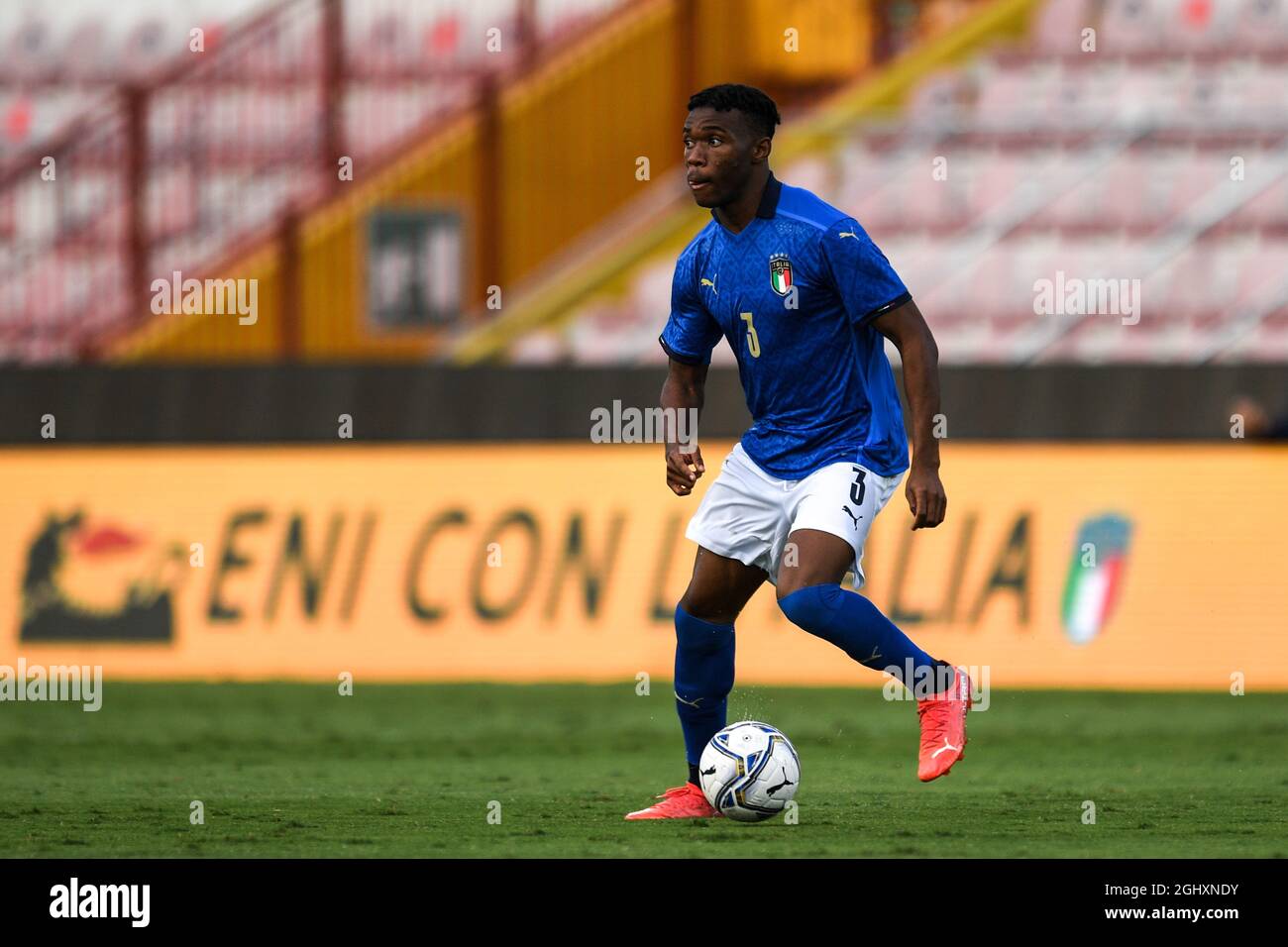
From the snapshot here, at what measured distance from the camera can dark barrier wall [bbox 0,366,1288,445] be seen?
1154cm

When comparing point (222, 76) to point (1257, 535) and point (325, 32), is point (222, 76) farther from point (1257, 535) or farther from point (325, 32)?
point (1257, 535)

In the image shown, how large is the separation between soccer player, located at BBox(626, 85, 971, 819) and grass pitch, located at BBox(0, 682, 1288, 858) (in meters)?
0.47

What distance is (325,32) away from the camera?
14750 millimetres

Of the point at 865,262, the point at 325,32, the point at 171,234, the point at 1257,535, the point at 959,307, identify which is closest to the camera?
the point at 865,262

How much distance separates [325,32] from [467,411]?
395cm

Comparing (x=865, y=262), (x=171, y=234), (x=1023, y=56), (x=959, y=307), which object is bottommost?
(x=865, y=262)

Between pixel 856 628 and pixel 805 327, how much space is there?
2.96ft

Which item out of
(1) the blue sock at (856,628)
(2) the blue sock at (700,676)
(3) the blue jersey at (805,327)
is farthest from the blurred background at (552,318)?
(1) the blue sock at (856,628)

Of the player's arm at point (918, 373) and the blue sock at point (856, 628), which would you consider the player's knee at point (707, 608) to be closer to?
the blue sock at point (856, 628)

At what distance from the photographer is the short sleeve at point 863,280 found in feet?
21.2

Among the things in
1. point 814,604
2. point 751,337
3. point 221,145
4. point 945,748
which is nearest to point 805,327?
point 751,337

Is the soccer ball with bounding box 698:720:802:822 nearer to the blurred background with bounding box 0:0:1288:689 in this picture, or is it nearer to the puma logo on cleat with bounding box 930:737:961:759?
the puma logo on cleat with bounding box 930:737:961:759

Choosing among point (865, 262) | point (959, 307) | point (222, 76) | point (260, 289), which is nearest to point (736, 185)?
point (865, 262)

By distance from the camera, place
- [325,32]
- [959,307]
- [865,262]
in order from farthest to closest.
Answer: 1. [325,32]
2. [959,307]
3. [865,262]
